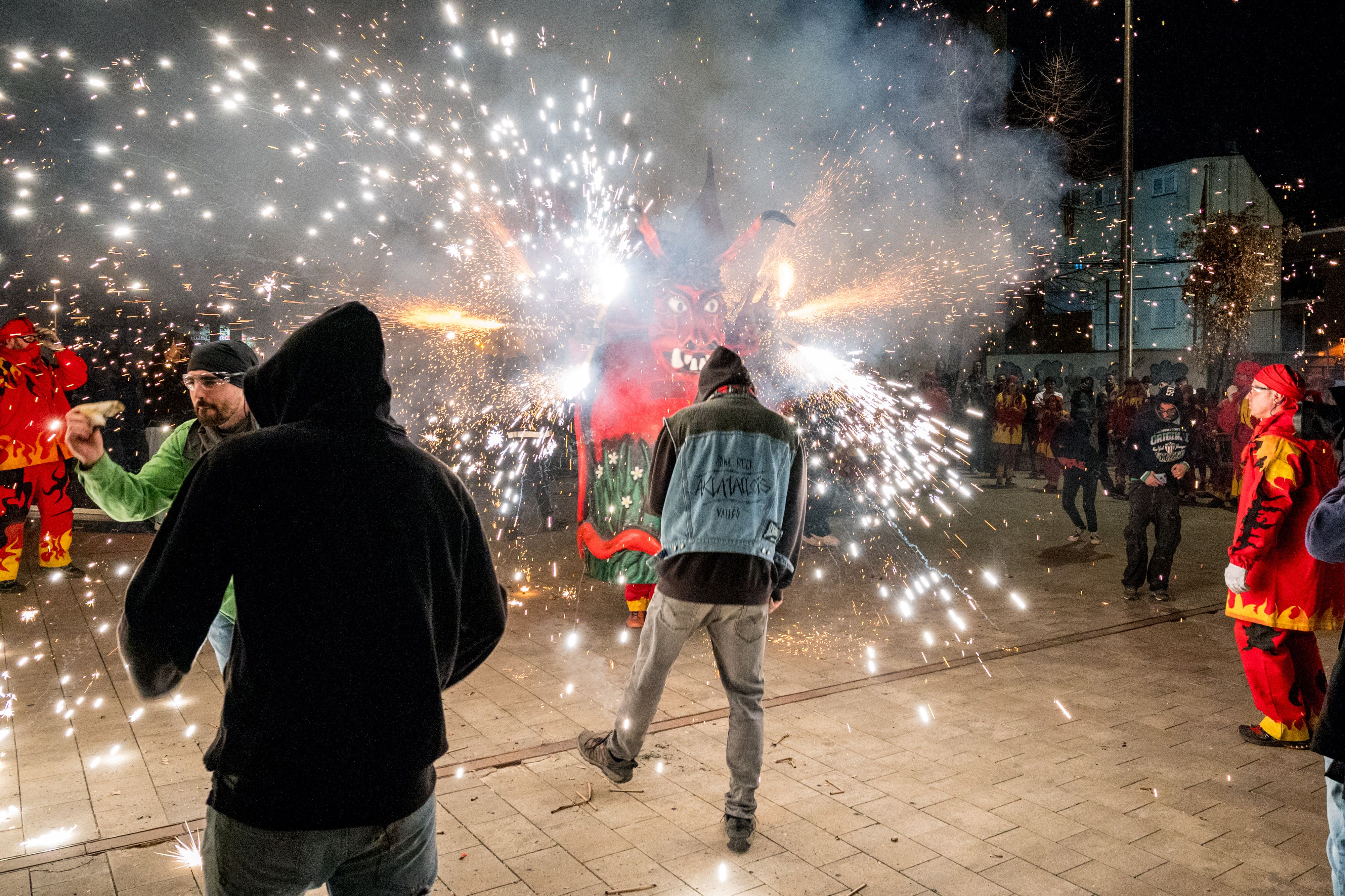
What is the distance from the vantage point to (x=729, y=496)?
3508 millimetres

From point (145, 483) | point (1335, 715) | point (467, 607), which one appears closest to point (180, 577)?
point (467, 607)

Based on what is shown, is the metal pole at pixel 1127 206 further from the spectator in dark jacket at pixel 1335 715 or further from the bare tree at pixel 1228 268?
the bare tree at pixel 1228 268

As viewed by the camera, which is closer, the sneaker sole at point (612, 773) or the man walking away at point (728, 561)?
the man walking away at point (728, 561)

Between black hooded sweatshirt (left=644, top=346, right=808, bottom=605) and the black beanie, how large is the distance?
5.70 feet

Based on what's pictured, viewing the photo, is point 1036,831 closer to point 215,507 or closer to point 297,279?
point 215,507

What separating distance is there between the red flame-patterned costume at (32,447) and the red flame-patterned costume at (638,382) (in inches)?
171

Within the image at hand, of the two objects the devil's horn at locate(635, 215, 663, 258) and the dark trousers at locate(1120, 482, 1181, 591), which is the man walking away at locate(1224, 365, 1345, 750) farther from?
the devil's horn at locate(635, 215, 663, 258)

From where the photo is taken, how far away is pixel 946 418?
1597 centimetres

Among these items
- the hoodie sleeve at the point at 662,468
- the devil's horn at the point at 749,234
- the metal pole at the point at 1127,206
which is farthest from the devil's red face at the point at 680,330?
the metal pole at the point at 1127,206

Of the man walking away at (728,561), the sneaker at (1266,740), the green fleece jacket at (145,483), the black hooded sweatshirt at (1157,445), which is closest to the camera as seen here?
the green fleece jacket at (145,483)

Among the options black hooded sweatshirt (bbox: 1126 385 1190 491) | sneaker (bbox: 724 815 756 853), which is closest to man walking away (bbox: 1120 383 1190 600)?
black hooded sweatshirt (bbox: 1126 385 1190 491)

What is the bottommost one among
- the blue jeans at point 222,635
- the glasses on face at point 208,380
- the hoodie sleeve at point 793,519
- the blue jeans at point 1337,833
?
the blue jeans at point 1337,833

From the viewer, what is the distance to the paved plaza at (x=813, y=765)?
3.20 metres

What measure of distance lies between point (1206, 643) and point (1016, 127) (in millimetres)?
15592
